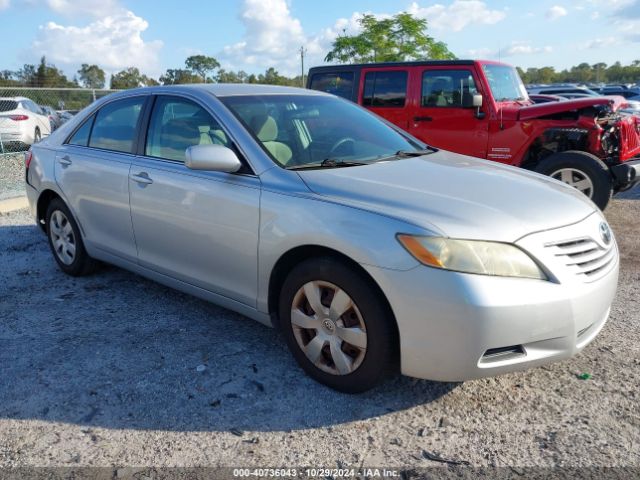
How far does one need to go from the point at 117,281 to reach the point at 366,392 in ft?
8.97

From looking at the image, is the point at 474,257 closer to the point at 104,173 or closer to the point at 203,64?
the point at 104,173

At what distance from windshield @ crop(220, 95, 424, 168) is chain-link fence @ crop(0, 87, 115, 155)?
9.10 m

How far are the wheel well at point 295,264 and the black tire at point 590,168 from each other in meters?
4.78

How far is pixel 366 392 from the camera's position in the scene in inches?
119

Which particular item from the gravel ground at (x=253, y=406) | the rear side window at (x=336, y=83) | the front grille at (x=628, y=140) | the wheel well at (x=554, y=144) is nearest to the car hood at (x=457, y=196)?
the gravel ground at (x=253, y=406)

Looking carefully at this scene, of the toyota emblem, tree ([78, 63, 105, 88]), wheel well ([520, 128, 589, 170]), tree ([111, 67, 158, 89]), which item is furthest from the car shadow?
tree ([78, 63, 105, 88])

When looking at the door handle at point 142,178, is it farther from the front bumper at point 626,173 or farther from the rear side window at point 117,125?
the front bumper at point 626,173

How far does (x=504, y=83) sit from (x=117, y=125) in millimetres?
5584

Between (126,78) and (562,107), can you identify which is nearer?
(562,107)

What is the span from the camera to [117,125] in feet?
14.3

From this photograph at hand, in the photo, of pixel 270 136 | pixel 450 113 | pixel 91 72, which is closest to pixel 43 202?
pixel 270 136

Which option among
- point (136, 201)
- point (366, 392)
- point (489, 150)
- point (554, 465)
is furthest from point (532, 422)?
point (489, 150)

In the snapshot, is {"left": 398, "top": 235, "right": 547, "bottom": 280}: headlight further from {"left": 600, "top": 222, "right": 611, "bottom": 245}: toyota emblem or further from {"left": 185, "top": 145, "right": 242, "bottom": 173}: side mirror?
{"left": 185, "top": 145, "right": 242, "bottom": 173}: side mirror

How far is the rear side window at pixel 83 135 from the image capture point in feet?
15.2
